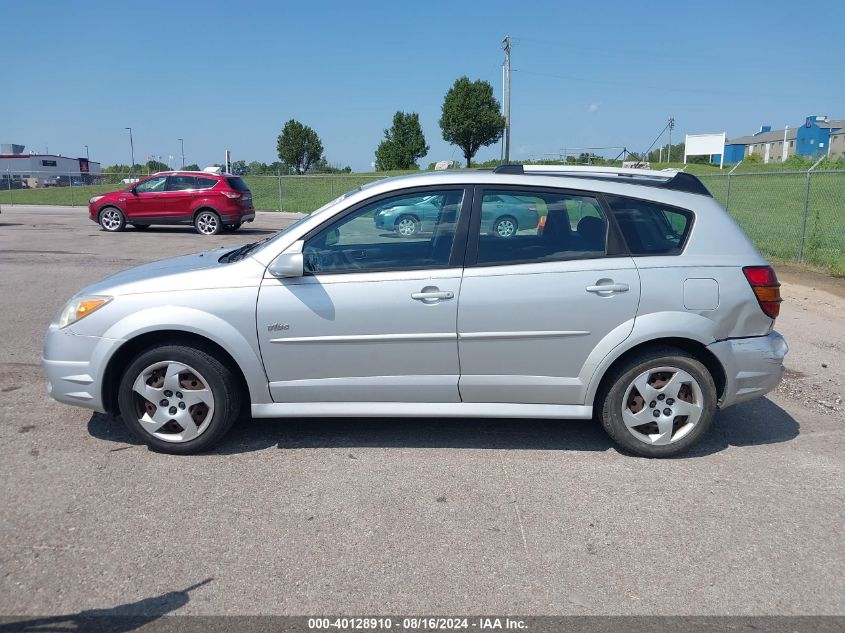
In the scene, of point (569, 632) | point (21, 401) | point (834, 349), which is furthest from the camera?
point (834, 349)

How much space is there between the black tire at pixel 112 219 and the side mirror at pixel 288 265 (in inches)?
686

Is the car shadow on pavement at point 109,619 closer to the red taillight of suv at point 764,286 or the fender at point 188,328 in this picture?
the fender at point 188,328

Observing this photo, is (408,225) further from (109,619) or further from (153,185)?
(153,185)

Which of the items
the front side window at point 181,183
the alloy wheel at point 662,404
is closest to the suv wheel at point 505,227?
the alloy wheel at point 662,404

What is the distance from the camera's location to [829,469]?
4262 mm

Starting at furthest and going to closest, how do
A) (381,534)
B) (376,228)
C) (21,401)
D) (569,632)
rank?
(21,401), (376,228), (381,534), (569,632)

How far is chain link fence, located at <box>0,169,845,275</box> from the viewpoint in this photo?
1330 centimetres

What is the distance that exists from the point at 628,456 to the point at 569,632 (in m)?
1.87

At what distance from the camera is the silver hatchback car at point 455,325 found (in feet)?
13.8

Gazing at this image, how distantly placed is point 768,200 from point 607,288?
25460 millimetres

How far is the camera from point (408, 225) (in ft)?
14.7

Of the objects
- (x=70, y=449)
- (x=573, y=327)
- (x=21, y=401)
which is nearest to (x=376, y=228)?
(x=573, y=327)

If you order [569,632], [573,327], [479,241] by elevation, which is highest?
[479,241]

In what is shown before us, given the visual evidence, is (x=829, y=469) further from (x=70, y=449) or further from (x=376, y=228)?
(x=70, y=449)
